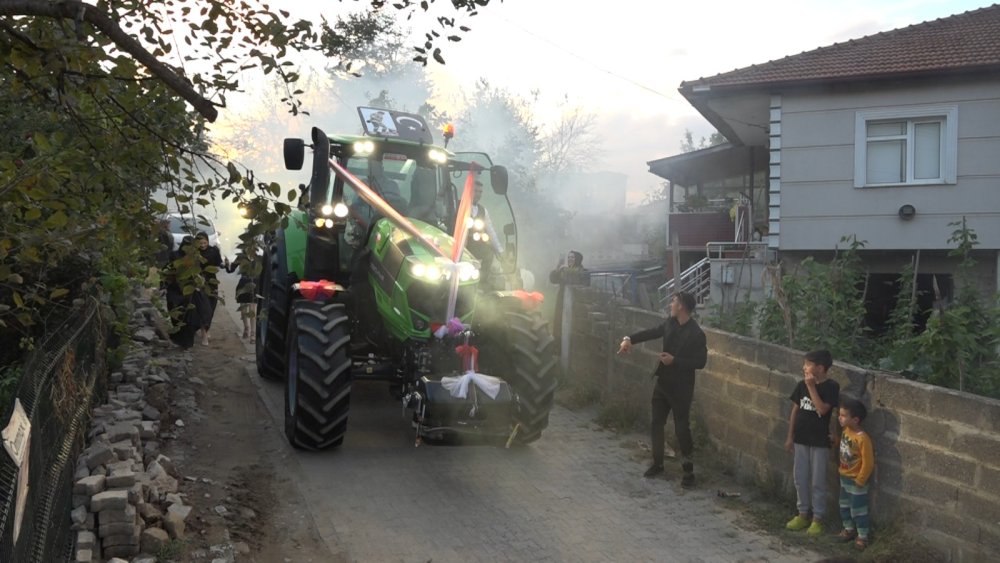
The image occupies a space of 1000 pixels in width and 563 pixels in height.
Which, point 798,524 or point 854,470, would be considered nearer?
point 854,470

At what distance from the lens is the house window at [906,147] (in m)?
13.4

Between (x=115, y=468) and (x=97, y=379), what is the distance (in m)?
2.53

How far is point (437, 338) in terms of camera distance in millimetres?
7289

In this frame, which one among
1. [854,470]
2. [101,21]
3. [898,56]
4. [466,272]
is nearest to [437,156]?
[466,272]

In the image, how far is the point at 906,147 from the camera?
44.9 ft

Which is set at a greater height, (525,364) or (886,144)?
(886,144)

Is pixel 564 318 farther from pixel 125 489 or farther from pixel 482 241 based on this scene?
pixel 125 489

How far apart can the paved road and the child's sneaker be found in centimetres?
19

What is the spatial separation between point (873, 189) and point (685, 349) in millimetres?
8186

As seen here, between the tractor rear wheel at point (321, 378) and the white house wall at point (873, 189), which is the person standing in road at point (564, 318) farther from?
the white house wall at point (873, 189)

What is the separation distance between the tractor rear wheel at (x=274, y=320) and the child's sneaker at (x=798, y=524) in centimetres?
564

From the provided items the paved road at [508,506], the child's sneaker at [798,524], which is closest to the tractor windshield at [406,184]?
the paved road at [508,506]

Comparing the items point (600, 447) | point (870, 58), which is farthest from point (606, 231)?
point (600, 447)

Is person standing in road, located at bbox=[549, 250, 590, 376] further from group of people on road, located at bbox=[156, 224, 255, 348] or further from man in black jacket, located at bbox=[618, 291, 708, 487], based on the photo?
group of people on road, located at bbox=[156, 224, 255, 348]
